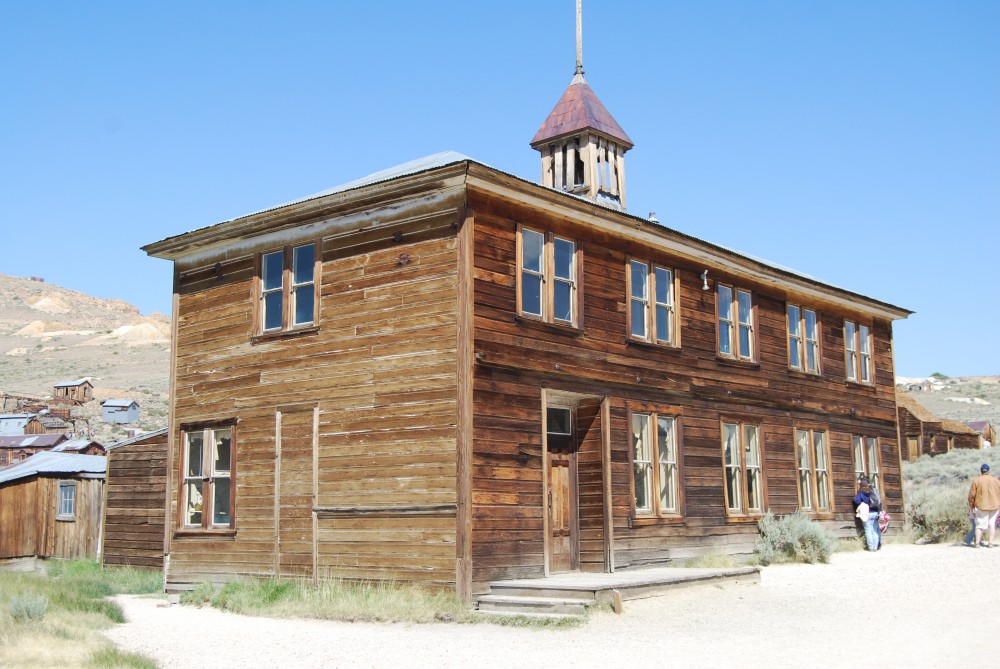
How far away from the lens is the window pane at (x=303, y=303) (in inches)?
695

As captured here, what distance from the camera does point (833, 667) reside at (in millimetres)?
10094

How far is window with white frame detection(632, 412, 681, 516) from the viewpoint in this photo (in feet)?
61.1

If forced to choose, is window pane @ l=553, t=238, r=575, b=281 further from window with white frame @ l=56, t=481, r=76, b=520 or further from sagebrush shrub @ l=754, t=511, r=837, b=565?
window with white frame @ l=56, t=481, r=76, b=520

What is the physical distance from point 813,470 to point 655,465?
262 inches

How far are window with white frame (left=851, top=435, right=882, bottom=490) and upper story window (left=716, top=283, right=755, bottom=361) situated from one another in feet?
18.3

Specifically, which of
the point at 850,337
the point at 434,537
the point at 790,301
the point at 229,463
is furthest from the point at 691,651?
the point at 850,337

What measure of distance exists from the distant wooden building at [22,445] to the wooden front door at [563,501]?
37872 mm

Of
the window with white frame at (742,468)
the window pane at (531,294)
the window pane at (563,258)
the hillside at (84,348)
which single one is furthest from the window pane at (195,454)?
the hillside at (84,348)

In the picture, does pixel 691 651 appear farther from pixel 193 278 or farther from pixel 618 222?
pixel 193 278

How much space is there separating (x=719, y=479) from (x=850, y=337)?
787 cm

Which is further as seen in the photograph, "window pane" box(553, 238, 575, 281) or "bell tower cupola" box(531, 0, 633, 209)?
"bell tower cupola" box(531, 0, 633, 209)

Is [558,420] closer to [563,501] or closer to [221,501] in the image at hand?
[563,501]

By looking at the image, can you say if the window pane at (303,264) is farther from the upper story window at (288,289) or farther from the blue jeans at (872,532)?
the blue jeans at (872,532)

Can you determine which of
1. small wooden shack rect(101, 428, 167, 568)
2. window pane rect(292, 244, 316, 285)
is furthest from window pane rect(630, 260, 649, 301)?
small wooden shack rect(101, 428, 167, 568)
